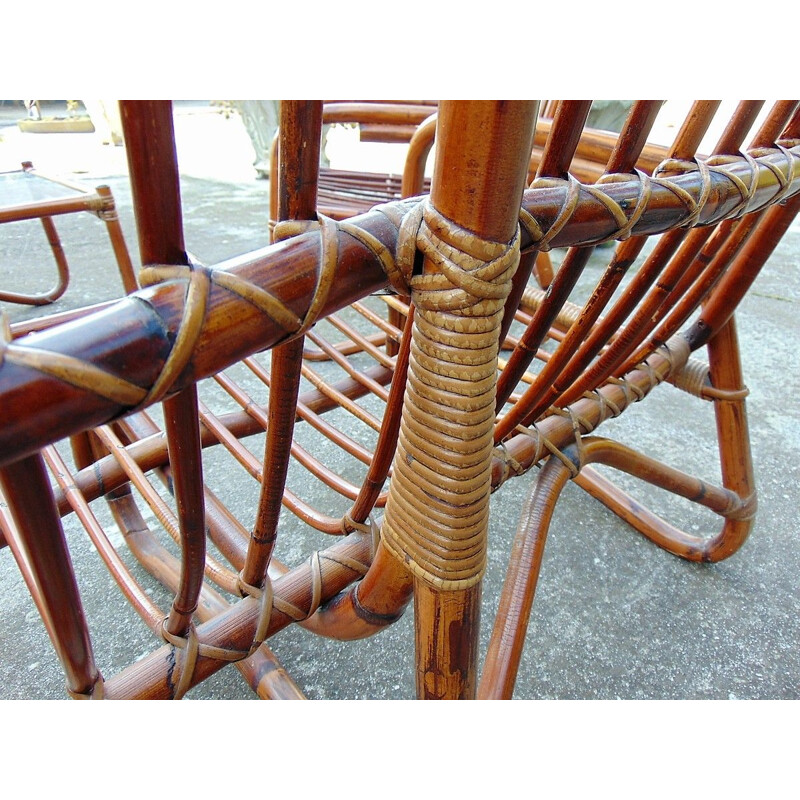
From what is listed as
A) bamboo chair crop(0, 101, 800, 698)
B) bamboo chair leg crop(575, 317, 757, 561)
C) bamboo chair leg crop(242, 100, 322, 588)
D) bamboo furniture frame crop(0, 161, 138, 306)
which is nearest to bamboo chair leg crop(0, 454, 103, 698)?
bamboo chair crop(0, 101, 800, 698)

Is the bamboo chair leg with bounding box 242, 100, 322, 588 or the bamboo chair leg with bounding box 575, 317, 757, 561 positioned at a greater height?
the bamboo chair leg with bounding box 242, 100, 322, 588

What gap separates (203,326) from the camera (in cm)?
25

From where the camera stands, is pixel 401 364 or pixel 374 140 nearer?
pixel 401 364

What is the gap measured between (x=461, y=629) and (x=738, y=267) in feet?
2.12

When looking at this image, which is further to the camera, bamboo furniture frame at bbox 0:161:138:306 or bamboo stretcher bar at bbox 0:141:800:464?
bamboo furniture frame at bbox 0:161:138:306

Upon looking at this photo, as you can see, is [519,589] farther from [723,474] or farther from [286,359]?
[723,474]

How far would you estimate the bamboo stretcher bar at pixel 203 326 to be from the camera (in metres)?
0.22

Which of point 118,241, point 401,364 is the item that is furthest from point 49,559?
point 118,241

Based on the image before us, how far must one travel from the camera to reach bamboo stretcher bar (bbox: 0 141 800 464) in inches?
8.5

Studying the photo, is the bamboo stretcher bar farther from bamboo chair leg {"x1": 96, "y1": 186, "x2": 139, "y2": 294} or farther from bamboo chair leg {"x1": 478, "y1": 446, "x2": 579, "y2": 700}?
bamboo chair leg {"x1": 96, "y1": 186, "x2": 139, "y2": 294}

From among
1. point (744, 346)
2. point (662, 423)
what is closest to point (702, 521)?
point (662, 423)

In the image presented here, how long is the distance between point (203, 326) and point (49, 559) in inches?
6.8

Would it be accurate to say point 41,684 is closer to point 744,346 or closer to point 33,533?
point 33,533

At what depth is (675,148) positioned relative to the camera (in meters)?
0.48
